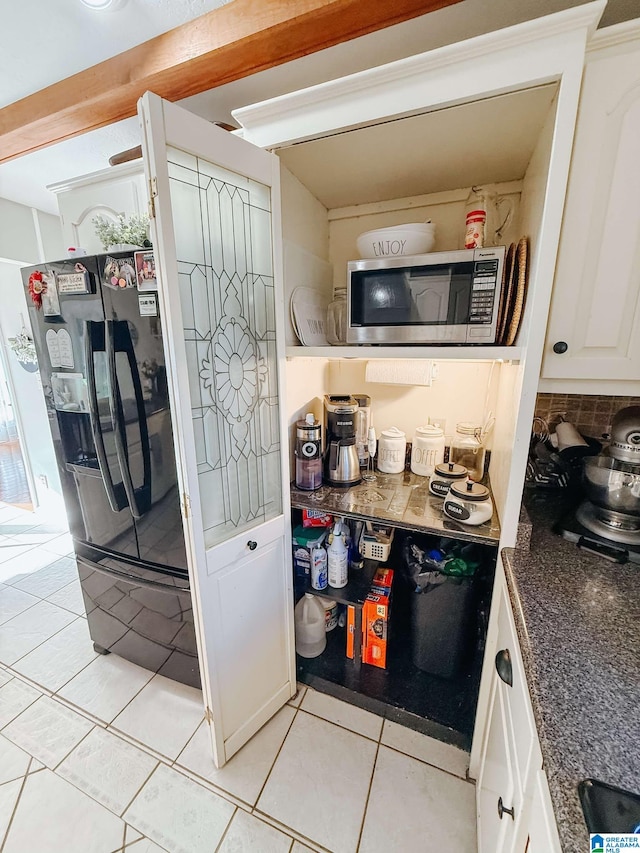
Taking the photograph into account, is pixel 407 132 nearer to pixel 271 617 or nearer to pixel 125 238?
pixel 125 238

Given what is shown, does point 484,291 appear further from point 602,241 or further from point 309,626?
point 309,626

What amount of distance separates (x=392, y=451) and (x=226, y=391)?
84 centimetres

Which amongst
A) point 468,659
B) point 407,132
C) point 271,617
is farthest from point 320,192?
point 468,659

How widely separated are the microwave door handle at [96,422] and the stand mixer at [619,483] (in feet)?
5.37

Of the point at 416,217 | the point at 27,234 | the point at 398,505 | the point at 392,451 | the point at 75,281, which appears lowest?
the point at 398,505

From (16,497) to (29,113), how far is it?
320cm

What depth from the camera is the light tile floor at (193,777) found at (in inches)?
41.9

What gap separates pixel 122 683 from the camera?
1580 mm

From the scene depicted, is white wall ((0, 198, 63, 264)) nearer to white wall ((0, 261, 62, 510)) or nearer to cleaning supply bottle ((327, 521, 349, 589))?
white wall ((0, 261, 62, 510))

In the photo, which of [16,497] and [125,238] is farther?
[16,497]

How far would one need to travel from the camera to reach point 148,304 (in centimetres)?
112

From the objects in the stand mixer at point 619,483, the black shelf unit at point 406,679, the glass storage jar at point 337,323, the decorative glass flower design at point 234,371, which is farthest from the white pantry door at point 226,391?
the stand mixer at point 619,483

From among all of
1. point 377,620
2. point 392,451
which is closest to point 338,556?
point 377,620

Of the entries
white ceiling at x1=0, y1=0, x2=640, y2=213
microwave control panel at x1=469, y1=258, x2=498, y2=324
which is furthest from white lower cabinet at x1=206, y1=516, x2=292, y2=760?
white ceiling at x1=0, y1=0, x2=640, y2=213
